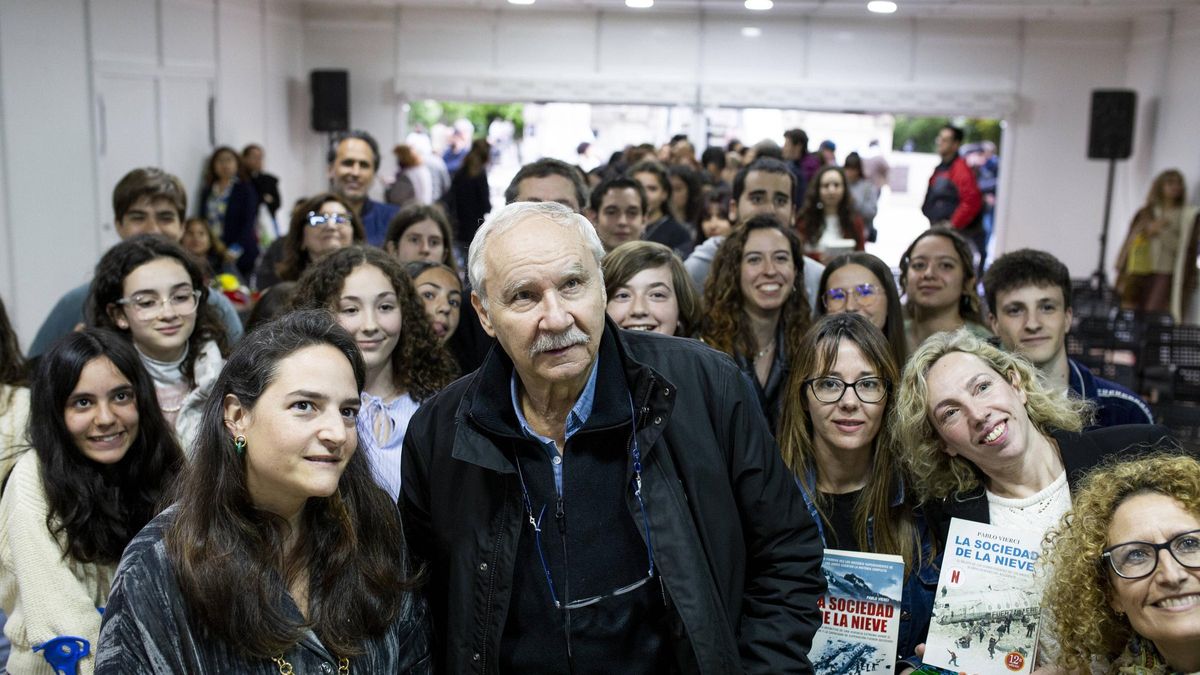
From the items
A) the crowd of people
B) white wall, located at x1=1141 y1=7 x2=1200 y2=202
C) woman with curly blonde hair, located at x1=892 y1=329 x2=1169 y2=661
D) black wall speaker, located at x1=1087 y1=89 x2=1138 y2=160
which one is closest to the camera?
the crowd of people

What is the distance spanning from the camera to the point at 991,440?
7.99 ft

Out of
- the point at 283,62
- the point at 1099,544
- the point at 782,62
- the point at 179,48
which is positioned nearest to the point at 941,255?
the point at 1099,544

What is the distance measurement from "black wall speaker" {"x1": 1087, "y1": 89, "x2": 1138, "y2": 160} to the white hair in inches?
469

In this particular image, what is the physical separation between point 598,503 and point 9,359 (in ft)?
8.39

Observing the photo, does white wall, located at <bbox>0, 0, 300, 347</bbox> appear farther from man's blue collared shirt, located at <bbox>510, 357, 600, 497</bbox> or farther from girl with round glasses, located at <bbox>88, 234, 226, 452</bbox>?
man's blue collared shirt, located at <bbox>510, 357, 600, 497</bbox>

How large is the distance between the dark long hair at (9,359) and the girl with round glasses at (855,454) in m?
2.57

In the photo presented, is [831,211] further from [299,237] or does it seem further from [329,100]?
[329,100]

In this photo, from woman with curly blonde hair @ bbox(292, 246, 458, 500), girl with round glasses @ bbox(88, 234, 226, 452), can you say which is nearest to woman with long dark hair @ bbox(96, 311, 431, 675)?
woman with curly blonde hair @ bbox(292, 246, 458, 500)

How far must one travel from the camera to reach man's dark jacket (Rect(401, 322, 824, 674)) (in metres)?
1.94

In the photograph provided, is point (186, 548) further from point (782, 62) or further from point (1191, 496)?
point (782, 62)

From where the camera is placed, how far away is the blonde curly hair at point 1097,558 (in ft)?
6.77

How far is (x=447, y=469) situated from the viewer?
6.86 feet

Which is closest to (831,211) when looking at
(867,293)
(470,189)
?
(867,293)

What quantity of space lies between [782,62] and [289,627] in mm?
12532
